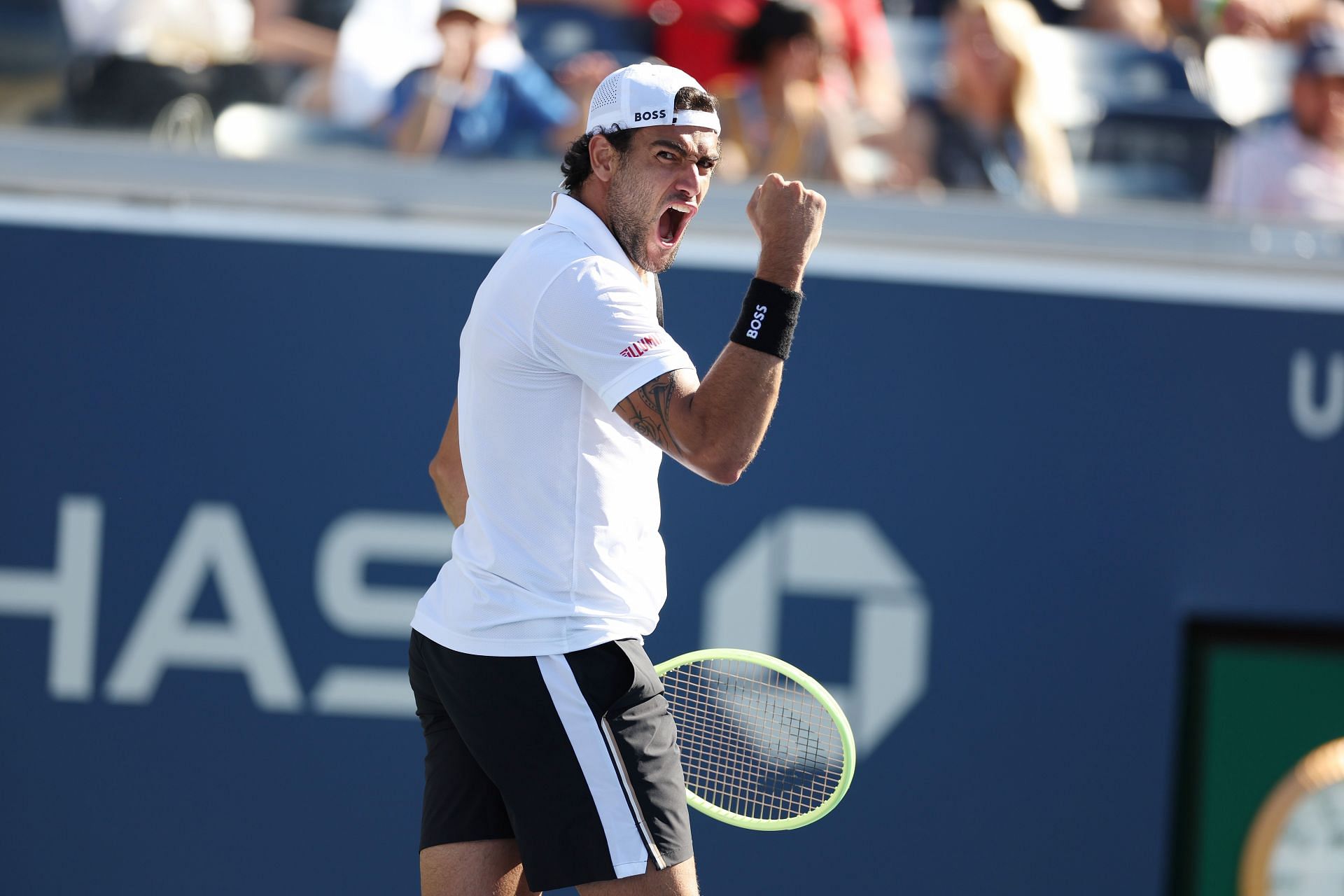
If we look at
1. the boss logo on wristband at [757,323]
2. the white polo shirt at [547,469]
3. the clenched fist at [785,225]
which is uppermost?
the clenched fist at [785,225]

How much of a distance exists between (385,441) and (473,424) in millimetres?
1613

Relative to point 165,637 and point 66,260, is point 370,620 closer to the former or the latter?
point 165,637

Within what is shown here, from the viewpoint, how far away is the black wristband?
216 cm

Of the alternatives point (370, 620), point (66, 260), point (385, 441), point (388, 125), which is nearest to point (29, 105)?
point (66, 260)

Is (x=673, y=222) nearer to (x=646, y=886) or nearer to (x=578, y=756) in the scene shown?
(x=578, y=756)

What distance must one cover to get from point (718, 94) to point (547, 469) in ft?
8.42

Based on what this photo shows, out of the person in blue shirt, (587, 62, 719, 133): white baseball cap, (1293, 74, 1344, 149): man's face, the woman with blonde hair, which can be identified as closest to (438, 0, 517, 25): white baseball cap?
the person in blue shirt

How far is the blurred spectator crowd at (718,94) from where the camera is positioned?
4234 mm

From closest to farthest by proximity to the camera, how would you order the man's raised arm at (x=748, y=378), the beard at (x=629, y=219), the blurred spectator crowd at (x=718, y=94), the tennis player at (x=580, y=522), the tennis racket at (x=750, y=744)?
the man's raised arm at (x=748, y=378)
the tennis player at (x=580, y=522)
the beard at (x=629, y=219)
the tennis racket at (x=750, y=744)
the blurred spectator crowd at (x=718, y=94)

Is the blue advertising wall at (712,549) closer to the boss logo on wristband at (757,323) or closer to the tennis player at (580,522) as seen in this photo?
the tennis player at (580,522)

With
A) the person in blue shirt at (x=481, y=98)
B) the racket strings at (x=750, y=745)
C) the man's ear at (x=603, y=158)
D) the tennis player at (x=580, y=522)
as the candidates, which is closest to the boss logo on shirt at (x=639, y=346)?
the tennis player at (x=580, y=522)

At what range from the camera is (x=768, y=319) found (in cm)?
218

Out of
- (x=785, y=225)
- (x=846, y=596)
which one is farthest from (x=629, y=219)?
(x=846, y=596)

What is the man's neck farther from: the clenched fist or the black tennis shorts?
the black tennis shorts
